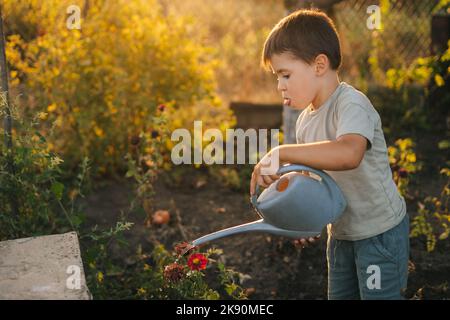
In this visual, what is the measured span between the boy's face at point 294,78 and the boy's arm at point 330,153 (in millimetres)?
196

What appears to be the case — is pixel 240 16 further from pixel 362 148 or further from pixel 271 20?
pixel 362 148

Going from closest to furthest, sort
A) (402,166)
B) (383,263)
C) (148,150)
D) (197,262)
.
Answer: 1. (383,263)
2. (197,262)
3. (402,166)
4. (148,150)

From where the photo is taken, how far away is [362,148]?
Result: 1.83m

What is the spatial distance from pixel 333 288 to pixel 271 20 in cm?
561

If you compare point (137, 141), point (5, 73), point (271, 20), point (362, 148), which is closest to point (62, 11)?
point (137, 141)

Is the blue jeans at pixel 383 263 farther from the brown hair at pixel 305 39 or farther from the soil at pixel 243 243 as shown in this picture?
the soil at pixel 243 243

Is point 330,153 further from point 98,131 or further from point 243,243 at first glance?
point 98,131

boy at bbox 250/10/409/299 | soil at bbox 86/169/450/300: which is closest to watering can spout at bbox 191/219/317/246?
boy at bbox 250/10/409/299

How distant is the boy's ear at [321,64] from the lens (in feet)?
6.48

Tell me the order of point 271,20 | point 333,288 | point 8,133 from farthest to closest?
point 271,20
point 8,133
point 333,288

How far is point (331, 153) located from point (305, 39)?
38 centimetres

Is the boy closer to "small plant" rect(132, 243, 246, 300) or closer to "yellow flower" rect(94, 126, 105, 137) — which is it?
"small plant" rect(132, 243, 246, 300)

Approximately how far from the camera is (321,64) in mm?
1986

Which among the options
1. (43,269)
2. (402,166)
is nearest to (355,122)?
(43,269)
